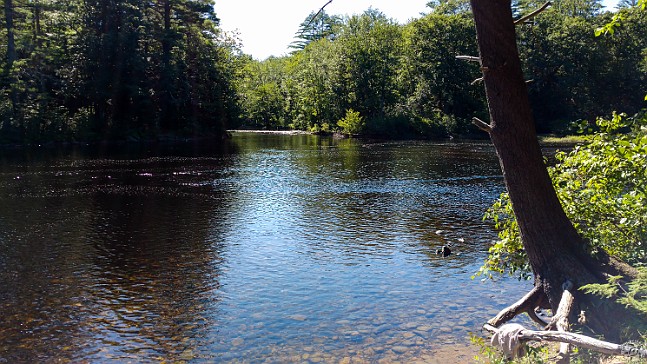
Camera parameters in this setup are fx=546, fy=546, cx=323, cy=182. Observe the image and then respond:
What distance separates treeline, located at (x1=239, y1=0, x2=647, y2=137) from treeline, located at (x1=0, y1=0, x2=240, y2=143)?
38.3ft

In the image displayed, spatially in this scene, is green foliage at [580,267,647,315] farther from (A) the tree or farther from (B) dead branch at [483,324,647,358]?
(A) the tree

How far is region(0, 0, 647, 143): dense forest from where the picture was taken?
→ 56000 mm

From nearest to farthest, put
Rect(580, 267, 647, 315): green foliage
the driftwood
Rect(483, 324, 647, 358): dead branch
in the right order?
1. Rect(483, 324, 647, 358): dead branch
2. the driftwood
3. Rect(580, 267, 647, 315): green foliage

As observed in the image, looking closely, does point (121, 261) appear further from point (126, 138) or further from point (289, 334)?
point (126, 138)

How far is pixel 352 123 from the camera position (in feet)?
244

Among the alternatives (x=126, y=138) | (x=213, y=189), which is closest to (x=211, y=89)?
A: (x=126, y=138)

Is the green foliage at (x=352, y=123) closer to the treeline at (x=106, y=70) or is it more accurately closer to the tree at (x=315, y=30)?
the treeline at (x=106, y=70)

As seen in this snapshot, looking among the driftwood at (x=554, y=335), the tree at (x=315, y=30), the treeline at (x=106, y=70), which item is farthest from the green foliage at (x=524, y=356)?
the tree at (x=315, y=30)

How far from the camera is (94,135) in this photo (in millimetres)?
59312

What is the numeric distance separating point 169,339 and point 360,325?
341 centimetres

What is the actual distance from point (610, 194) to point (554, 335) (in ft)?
10.2

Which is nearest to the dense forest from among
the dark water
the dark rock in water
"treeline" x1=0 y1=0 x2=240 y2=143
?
"treeline" x1=0 y1=0 x2=240 y2=143

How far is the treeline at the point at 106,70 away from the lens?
5213 centimetres

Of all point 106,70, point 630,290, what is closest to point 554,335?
point 630,290
